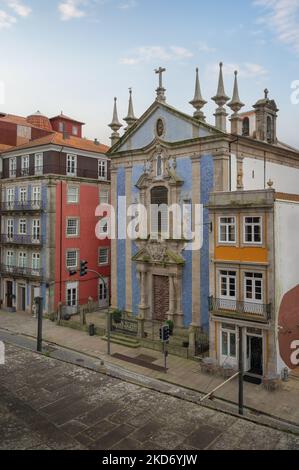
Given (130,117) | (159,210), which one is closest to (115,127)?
(130,117)

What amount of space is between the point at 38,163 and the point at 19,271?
396 inches

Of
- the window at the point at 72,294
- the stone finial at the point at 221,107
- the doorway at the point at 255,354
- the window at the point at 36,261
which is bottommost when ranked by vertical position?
the doorway at the point at 255,354

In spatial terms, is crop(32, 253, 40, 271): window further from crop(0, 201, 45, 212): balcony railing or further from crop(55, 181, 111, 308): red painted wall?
crop(0, 201, 45, 212): balcony railing

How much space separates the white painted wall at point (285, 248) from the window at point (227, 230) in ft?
7.93

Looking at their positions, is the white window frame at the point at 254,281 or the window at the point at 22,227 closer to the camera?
the white window frame at the point at 254,281

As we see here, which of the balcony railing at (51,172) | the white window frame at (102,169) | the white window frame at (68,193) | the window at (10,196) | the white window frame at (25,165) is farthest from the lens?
the white window frame at (102,169)

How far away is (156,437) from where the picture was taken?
12.3m

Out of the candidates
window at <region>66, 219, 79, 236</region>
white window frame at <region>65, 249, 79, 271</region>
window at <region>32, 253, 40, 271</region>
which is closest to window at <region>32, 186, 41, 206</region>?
window at <region>66, 219, 79, 236</region>

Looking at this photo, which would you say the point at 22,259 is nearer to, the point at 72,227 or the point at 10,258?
the point at 10,258

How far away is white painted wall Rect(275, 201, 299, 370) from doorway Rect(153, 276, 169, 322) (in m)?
9.65

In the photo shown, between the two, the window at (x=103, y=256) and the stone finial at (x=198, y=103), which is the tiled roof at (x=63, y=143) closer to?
the window at (x=103, y=256)

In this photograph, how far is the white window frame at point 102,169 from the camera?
38500 millimetres

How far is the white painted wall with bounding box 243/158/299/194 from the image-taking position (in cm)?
2736

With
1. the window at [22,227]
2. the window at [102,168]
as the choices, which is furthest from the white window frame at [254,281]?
the window at [22,227]
